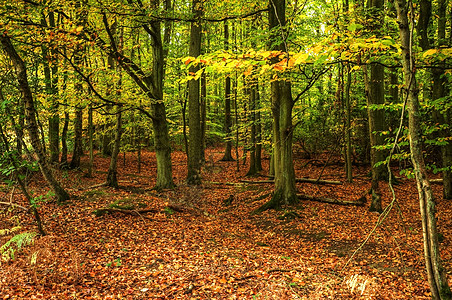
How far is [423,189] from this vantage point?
2533 millimetres

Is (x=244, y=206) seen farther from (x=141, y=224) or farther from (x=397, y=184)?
(x=397, y=184)

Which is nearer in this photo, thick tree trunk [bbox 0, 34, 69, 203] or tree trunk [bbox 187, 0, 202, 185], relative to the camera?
thick tree trunk [bbox 0, 34, 69, 203]

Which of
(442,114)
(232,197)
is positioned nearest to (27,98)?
(232,197)

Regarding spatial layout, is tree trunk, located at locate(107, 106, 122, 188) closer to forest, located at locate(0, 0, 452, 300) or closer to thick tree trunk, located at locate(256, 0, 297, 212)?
forest, located at locate(0, 0, 452, 300)

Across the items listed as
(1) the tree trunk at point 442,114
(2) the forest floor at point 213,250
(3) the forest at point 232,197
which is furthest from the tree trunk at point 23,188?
(1) the tree trunk at point 442,114

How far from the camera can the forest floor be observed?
450 cm

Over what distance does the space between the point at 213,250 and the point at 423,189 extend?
15.7ft

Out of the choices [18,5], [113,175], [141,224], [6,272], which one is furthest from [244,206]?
[18,5]

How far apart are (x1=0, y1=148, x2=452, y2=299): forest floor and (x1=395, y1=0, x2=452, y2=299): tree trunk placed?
27cm

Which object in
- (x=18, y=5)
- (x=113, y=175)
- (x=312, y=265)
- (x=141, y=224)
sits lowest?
(x=312, y=265)

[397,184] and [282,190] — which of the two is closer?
[282,190]

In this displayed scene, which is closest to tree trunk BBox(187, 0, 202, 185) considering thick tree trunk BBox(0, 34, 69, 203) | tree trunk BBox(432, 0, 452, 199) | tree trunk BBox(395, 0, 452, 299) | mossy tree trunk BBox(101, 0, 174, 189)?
mossy tree trunk BBox(101, 0, 174, 189)

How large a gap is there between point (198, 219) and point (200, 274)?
3945 mm

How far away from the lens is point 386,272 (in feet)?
17.9
